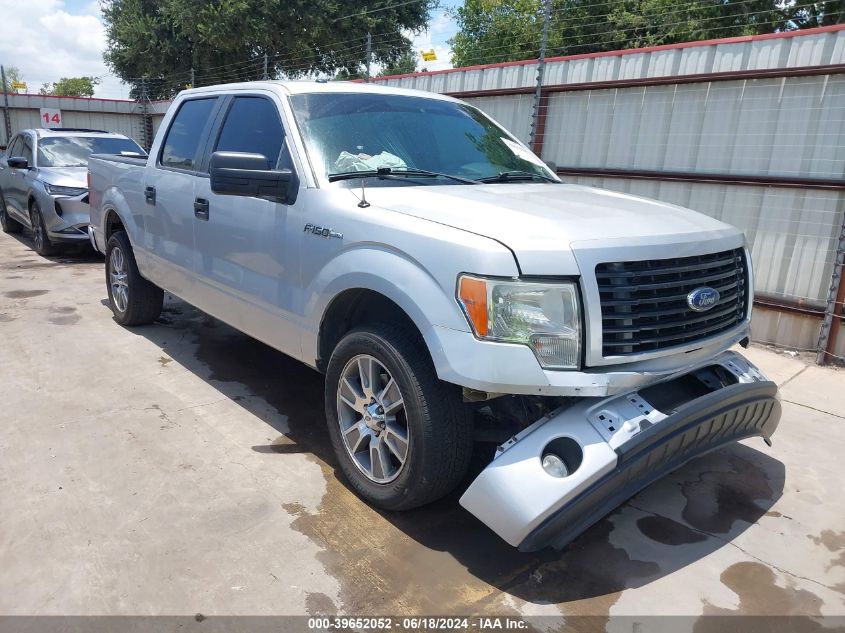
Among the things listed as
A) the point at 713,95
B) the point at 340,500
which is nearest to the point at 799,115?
the point at 713,95

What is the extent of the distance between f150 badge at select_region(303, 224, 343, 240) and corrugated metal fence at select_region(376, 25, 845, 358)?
4.69 metres

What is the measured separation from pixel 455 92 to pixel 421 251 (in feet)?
23.8

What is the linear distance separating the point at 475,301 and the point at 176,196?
9.81 feet

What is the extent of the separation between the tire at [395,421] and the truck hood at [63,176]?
23.2 ft

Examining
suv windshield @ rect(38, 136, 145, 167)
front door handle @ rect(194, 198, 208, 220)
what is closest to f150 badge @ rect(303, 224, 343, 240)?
front door handle @ rect(194, 198, 208, 220)

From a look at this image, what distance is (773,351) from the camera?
6195mm

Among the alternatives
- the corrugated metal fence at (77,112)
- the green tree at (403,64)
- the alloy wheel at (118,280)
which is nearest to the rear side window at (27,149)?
the alloy wheel at (118,280)

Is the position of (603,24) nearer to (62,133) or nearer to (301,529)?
(62,133)

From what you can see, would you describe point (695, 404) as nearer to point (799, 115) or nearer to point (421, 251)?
point (421, 251)

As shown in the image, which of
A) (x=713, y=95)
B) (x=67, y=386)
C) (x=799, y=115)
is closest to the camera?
(x=67, y=386)

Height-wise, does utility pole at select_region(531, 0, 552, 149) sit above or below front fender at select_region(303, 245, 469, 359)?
above

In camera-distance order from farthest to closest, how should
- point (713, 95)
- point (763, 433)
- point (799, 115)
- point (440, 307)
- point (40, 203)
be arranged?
point (40, 203) < point (713, 95) < point (799, 115) < point (763, 433) < point (440, 307)

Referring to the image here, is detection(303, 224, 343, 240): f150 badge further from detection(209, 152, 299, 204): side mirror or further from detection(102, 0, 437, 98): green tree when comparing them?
detection(102, 0, 437, 98): green tree

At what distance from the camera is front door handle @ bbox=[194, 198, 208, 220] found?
4.31 metres
